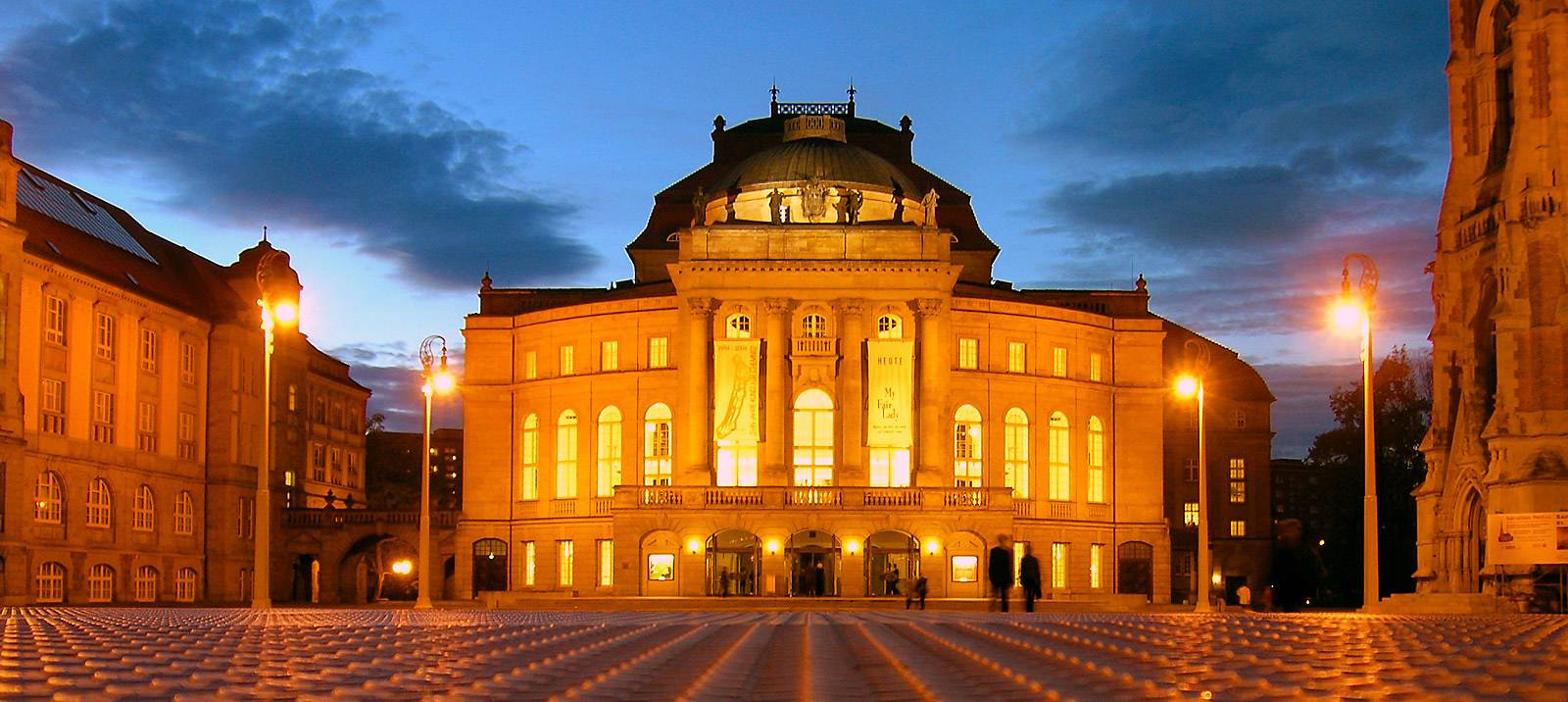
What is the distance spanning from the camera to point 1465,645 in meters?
14.4

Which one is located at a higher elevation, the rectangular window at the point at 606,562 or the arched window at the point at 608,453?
the arched window at the point at 608,453

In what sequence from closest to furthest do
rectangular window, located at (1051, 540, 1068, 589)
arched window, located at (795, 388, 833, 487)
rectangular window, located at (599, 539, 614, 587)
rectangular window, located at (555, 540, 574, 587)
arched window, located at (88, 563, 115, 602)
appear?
arched window, located at (88, 563, 115, 602) < arched window, located at (795, 388, 833, 487) < rectangular window, located at (599, 539, 614, 587) < rectangular window, located at (1051, 540, 1068, 589) < rectangular window, located at (555, 540, 574, 587)

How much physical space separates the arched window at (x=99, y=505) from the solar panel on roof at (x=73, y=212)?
12065 mm

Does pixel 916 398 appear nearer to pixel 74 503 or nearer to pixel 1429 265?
pixel 1429 265

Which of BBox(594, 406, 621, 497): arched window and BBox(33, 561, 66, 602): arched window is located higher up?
BBox(594, 406, 621, 497): arched window

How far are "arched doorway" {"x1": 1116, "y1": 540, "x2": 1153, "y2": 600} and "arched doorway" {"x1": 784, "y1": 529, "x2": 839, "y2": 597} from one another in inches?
795

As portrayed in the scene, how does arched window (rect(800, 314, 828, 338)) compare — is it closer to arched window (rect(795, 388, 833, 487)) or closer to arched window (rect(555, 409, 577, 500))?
arched window (rect(795, 388, 833, 487))

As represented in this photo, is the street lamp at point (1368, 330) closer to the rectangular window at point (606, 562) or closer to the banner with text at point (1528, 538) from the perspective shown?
the banner with text at point (1528, 538)

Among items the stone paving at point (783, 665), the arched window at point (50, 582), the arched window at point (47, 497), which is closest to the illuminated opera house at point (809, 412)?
the arched window at point (50, 582)

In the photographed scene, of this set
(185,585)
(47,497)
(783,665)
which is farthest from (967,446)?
(783,665)

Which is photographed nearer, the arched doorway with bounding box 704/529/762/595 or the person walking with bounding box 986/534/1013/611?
the person walking with bounding box 986/534/1013/611

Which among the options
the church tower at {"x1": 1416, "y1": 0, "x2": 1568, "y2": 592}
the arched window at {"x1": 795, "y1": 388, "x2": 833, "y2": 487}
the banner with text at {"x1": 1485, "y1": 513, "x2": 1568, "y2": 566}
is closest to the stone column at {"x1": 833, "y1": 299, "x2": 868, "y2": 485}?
the arched window at {"x1": 795, "y1": 388, "x2": 833, "y2": 487}

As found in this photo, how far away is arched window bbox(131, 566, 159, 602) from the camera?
3529 inches

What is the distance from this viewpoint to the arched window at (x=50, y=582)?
80.2 m
